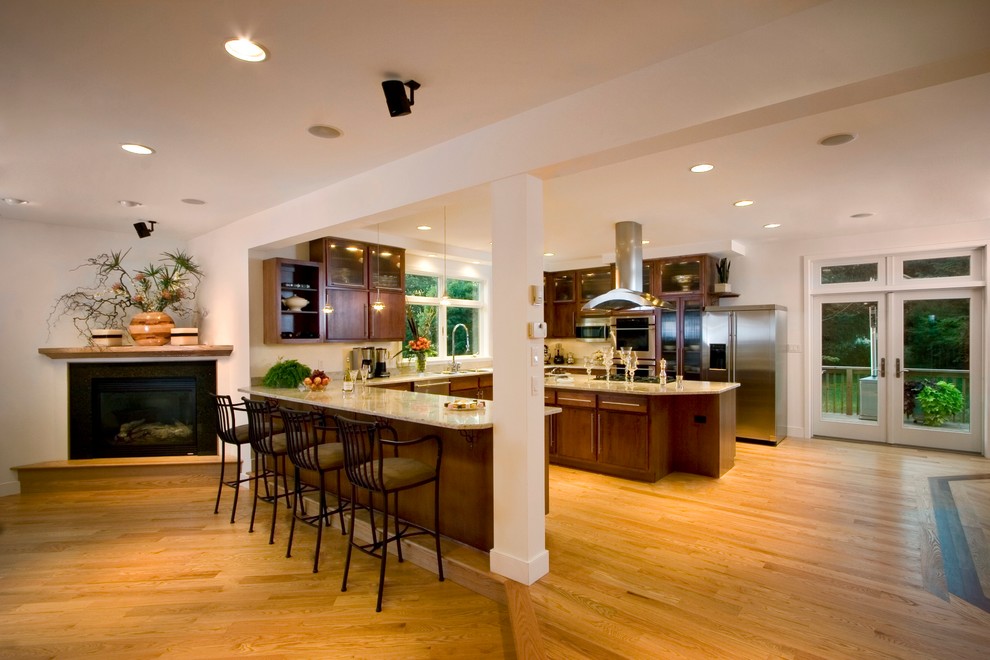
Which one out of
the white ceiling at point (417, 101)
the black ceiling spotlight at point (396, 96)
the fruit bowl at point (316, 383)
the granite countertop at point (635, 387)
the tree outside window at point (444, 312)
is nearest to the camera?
the white ceiling at point (417, 101)

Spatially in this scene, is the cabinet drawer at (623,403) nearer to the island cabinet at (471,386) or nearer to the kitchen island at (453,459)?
the kitchen island at (453,459)

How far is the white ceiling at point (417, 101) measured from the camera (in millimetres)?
1798

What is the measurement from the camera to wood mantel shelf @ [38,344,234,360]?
16.2 feet

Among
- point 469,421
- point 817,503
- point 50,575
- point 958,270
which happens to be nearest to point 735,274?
point 958,270

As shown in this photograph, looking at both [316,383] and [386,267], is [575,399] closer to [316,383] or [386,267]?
[316,383]

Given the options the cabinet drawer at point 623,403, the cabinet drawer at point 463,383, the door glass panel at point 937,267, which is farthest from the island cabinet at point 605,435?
the door glass panel at point 937,267

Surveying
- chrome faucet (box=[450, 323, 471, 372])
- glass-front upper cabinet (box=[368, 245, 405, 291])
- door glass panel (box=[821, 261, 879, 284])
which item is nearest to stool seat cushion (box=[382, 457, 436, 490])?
glass-front upper cabinet (box=[368, 245, 405, 291])

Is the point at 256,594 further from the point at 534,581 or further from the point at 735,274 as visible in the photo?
the point at 735,274

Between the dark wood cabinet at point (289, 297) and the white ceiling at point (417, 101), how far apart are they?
751 mm

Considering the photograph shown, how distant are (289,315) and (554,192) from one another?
121 inches

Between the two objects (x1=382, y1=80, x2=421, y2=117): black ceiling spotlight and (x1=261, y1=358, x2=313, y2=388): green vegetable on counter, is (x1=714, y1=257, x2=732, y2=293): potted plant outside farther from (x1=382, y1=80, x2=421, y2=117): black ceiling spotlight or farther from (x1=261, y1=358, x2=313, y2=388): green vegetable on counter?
(x1=382, y1=80, x2=421, y2=117): black ceiling spotlight

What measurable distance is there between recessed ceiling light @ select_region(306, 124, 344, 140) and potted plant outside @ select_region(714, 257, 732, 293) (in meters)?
5.53

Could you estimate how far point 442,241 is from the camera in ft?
21.5

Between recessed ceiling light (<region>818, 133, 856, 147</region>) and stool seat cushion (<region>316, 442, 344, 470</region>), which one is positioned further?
stool seat cushion (<region>316, 442, 344, 470</region>)
